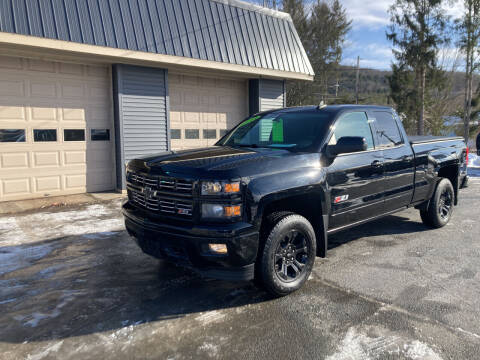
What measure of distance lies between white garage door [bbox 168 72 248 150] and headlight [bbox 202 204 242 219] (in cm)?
750

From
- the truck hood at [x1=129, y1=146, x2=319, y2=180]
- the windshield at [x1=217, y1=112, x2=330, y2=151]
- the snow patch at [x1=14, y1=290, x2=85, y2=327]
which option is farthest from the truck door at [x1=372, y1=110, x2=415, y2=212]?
the snow patch at [x1=14, y1=290, x2=85, y2=327]

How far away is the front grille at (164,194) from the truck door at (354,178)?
155cm

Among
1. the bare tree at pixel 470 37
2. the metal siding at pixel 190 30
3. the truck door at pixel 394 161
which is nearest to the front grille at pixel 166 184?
the truck door at pixel 394 161

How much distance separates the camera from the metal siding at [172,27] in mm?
7516

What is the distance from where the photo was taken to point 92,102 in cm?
911

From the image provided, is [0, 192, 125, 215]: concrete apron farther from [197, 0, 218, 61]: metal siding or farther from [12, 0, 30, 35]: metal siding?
[197, 0, 218, 61]: metal siding

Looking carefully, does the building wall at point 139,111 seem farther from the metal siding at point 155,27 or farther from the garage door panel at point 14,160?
the garage door panel at point 14,160

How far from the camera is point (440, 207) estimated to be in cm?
627

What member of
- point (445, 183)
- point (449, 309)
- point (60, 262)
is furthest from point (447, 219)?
point (60, 262)

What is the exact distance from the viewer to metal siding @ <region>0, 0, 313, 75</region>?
24.7ft

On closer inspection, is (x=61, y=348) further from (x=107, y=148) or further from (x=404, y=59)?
(x=404, y=59)

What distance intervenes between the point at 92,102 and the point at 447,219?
7.80 meters

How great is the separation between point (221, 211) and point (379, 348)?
1.61 meters

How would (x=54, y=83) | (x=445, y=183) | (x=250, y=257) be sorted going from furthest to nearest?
(x=54, y=83)
(x=445, y=183)
(x=250, y=257)
